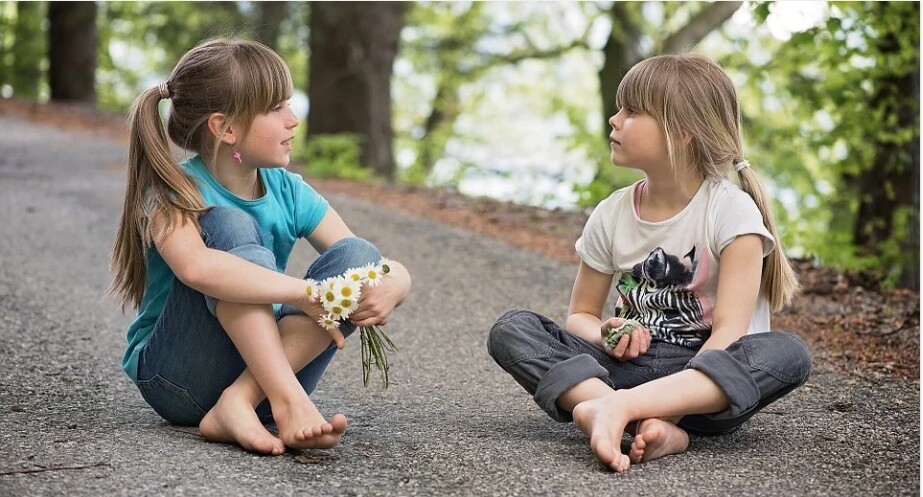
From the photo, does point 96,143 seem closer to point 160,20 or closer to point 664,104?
point 160,20

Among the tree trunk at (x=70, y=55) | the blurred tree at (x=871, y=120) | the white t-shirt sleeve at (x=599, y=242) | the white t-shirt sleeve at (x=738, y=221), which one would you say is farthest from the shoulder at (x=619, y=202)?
the tree trunk at (x=70, y=55)

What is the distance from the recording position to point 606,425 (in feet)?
7.55

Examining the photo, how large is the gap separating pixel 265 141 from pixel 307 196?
23cm

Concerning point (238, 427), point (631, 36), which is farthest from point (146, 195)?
point (631, 36)

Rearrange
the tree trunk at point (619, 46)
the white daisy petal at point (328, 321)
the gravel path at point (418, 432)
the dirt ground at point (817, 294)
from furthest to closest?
the tree trunk at point (619, 46), the dirt ground at point (817, 294), the white daisy petal at point (328, 321), the gravel path at point (418, 432)

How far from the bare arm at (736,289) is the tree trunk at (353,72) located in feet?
25.6

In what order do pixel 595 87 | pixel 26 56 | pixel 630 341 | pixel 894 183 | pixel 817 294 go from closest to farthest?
1. pixel 630 341
2. pixel 817 294
3. pixel 894 183
4. pixel 26 56
5. pixel 595 87

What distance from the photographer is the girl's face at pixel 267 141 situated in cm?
255

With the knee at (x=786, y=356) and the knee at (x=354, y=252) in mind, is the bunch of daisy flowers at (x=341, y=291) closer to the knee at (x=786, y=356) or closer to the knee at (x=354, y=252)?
the knee at (x=354, y=252)

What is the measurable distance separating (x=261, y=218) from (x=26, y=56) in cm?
1695

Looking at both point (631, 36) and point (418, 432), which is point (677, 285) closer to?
point (418, 432)

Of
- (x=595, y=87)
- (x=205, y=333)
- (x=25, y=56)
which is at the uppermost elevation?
(x=205, y=333)

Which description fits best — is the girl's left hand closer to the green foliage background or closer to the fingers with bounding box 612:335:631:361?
the fingers with bounding box 612:335:631:361

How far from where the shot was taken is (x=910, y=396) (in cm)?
314
